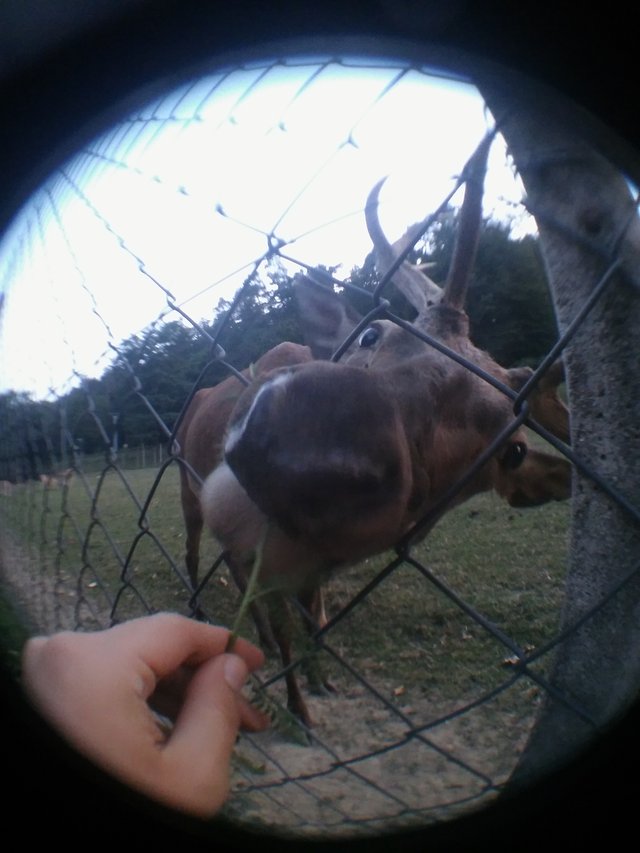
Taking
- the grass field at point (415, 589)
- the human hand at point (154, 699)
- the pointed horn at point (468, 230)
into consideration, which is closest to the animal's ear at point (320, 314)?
the pointed horn at point (468, 230)

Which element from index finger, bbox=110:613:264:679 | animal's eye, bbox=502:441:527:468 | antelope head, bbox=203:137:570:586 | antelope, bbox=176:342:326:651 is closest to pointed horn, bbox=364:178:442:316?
antelope head, bbox=203:137:570:586

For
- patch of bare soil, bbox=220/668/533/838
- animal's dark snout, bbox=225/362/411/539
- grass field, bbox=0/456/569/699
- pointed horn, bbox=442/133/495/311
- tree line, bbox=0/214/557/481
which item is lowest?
patch of bare soil, bbox=220/668/533/838

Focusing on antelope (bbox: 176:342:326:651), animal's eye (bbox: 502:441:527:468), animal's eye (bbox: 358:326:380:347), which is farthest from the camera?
animal's eye (bbox: 358:326:380:347)

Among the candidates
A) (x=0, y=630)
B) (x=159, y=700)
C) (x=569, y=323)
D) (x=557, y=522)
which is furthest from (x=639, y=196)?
(x=0, y=630)

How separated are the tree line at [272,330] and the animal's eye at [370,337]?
0.69ft

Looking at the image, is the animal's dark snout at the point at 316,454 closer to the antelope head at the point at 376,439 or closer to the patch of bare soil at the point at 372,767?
the antelope head at the point at 376,439

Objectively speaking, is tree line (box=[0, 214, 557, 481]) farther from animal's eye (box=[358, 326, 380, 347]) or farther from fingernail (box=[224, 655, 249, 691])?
fingernail (box=[224, 655, 249, 691])

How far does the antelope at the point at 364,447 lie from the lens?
0.87 meters

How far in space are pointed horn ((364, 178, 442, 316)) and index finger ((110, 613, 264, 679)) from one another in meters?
0.50

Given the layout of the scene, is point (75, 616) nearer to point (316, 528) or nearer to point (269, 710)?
point (269, 710)

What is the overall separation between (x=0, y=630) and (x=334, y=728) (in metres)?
1.15

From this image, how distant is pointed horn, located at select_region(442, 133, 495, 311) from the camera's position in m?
0.92

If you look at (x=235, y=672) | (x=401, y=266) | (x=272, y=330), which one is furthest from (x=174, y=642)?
(x=401, y=266)

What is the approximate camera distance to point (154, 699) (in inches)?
37.5
